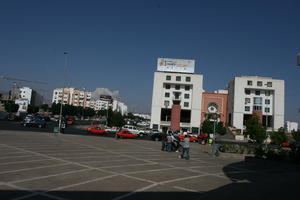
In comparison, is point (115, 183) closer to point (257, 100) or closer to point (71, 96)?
point (257, 100)

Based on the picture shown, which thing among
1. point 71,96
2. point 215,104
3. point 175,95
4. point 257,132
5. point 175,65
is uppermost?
point 175,65

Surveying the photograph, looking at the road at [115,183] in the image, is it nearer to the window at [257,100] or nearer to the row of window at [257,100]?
the row of window at [257,100]

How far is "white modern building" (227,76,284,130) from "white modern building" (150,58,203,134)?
10.6 metres

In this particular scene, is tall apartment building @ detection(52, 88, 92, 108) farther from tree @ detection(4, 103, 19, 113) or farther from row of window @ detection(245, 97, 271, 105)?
row of window @ detection(245, 97, 271, 105)

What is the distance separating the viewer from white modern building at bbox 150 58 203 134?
6619 centimetres

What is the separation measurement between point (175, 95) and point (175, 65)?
339 inches

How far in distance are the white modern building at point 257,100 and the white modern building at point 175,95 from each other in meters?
10.6

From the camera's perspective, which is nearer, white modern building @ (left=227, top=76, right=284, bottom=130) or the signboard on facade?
white modern building @ (left=227, top=76, right=284, bottom=130)

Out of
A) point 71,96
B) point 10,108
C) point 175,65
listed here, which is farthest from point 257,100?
point 71,96

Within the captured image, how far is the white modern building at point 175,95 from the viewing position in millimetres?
66188

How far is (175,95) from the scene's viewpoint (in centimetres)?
6938

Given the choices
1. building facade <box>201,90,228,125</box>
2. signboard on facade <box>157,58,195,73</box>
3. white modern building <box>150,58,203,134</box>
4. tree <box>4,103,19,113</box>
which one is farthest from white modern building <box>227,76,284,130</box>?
tree <box>4,103,19,113</box>

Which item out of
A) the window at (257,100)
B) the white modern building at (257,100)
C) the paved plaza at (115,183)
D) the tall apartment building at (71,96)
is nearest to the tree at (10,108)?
the white modern building at (257,100)

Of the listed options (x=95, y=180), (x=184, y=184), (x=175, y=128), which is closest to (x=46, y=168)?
(x=95, y=180)
